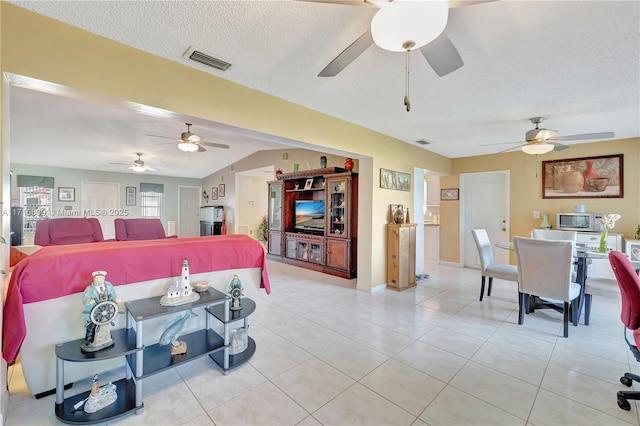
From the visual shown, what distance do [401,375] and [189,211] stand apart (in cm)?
924

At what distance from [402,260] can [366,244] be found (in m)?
0.64

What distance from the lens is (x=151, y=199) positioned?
29.0 feet

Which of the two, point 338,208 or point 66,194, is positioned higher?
point 66,194

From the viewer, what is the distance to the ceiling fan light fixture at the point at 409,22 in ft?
3.78

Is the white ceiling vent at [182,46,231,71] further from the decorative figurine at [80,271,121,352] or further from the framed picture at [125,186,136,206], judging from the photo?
the framed picture at [125,186,136,206]

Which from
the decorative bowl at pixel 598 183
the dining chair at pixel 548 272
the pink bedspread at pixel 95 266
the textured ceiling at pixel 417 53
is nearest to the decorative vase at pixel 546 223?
the decorative bowl at pixel 598 183

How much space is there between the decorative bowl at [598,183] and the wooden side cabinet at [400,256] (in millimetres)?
3036

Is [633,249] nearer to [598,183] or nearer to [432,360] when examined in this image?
[598,183]

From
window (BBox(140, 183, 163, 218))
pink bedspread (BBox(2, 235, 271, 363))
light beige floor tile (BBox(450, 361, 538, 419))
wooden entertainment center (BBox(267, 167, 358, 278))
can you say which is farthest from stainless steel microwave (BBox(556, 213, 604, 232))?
window (BBox(140, 183, 163, 218))

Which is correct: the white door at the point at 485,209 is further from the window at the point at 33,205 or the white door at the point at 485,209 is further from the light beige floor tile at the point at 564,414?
the window at the point at 33,205

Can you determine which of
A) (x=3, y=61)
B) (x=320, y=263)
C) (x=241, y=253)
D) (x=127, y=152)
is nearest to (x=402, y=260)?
(x=320, y=263)

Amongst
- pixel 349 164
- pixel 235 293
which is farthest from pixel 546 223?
pixel 235 293

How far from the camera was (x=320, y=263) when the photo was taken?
18.2 feet

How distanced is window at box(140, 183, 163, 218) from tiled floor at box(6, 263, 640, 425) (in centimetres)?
722
